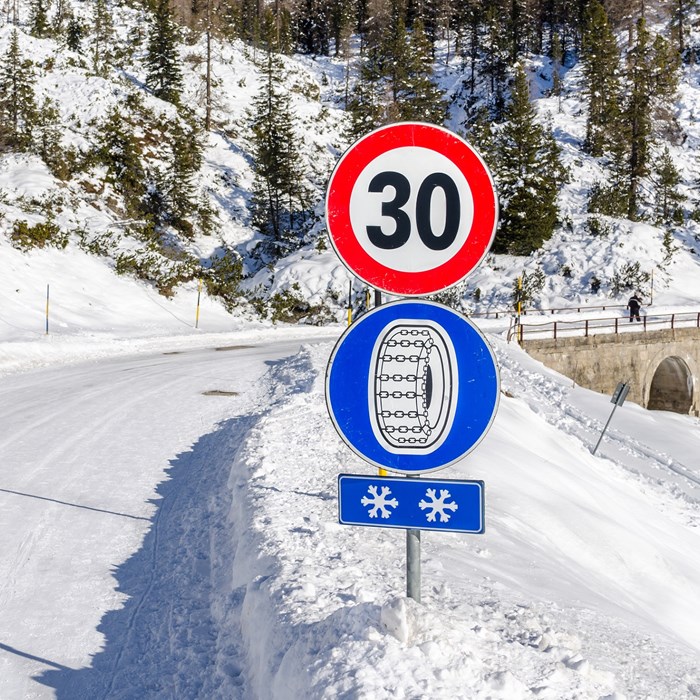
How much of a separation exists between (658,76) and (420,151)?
5632 centimetres

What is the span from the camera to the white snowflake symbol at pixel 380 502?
2656 millimetres

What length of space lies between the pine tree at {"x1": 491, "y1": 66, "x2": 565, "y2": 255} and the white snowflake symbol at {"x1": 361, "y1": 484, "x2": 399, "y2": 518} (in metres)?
37.1

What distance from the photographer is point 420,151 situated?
254cm

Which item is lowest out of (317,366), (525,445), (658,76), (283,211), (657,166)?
(525,445)

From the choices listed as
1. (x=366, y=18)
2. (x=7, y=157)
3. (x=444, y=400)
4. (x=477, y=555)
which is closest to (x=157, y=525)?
(x=477, y=555)

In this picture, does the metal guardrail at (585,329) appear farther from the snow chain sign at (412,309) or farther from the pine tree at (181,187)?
the snow chain sign at (412,309)

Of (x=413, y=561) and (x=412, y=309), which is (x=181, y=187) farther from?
(x=412, y=309)

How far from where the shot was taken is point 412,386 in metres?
2.53

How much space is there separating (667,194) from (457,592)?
50.0 meters

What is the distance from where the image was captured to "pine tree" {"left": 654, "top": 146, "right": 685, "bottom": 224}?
47.0m

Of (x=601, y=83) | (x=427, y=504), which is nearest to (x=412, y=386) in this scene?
(x=427, y=504)

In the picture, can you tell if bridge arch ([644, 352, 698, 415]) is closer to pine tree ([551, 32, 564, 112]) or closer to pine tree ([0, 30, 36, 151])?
pine tree ([0, 30, 36, 151])

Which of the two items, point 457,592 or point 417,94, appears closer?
point 457,592

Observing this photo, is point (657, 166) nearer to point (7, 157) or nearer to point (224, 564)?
point (7, 157)
